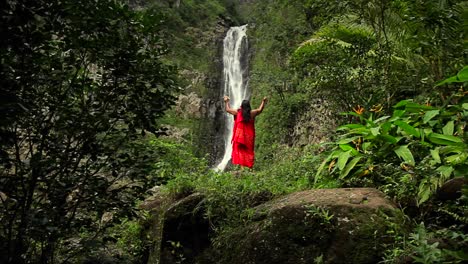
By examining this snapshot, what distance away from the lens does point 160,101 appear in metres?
2.99

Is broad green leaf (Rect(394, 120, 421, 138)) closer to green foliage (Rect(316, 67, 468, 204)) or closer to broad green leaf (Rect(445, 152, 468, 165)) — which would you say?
green foliage (Rect(316, 67, 468, 204))

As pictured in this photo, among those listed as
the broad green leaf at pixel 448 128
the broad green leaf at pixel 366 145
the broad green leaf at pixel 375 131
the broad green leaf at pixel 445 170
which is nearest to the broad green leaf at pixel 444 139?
the broad green leaf at pixel 448 128

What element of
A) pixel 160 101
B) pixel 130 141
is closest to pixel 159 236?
pixel 130 141

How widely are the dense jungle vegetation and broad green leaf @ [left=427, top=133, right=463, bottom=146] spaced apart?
0.5 inches

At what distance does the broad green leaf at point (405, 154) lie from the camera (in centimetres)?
409

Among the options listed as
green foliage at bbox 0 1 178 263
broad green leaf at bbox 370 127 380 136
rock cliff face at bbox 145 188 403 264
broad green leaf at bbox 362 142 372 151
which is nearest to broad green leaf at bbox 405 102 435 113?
broad green leaf at bbox 370 127 380 136

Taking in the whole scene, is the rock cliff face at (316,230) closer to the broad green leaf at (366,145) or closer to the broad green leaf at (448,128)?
the broad green leaf at (366,145)

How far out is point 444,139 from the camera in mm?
4102

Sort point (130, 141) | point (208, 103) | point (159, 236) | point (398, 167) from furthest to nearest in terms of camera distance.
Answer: point (208, 103), point (159, 236), point (398, 167), point (130, 141)

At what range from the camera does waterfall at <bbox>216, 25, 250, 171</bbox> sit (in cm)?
2315

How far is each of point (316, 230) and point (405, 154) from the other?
1.37 metres

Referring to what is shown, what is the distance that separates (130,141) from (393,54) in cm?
519

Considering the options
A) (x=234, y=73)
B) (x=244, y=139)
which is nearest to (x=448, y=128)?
(x=244, y=139)

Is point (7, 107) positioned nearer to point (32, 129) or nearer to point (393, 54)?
point (32, 129)
